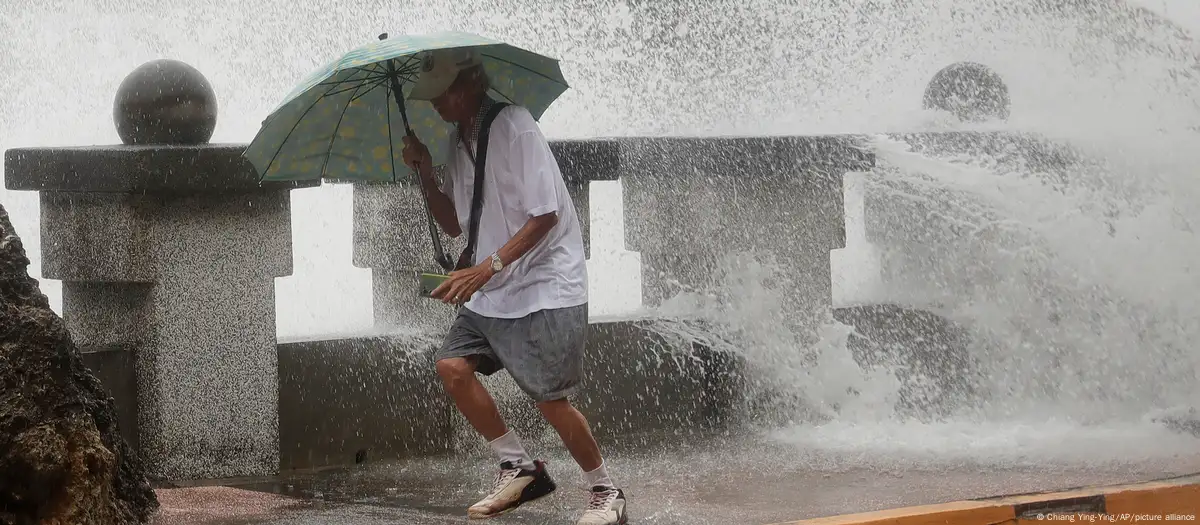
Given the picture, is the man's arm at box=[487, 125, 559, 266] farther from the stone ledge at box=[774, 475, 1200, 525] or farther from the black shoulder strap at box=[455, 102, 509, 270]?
the stone ledge at box=[774, 475, 1200, 525]

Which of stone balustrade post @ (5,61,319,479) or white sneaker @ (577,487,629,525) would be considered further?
stone balustrade post @ (5,61,319,479)

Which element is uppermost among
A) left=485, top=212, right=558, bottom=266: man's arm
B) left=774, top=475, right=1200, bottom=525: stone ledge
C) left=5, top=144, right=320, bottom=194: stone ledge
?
left=5, top=144, right=320, bottom=194: stone ledge

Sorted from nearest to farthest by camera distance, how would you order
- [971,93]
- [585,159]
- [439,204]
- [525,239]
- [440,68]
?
[525,239], [440,68], [439,204], [585,159], [971,93]

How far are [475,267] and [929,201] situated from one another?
3701 millimetres

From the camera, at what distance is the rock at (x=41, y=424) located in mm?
3801

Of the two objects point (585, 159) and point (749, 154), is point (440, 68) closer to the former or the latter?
point (585, 159)

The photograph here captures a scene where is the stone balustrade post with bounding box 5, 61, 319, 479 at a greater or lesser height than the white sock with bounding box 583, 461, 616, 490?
greater

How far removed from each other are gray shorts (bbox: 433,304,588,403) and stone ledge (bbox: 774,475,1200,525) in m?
0.88

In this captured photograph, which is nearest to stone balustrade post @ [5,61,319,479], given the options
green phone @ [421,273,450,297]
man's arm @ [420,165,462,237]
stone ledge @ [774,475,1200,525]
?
man's arm @ [420,165,462,237]

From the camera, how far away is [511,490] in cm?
437

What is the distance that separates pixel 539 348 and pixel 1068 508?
1.94m

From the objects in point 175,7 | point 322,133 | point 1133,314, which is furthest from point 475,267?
point 175,7

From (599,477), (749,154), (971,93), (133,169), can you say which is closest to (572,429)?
(599,477)

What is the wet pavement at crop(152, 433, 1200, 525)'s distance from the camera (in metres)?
4.67
